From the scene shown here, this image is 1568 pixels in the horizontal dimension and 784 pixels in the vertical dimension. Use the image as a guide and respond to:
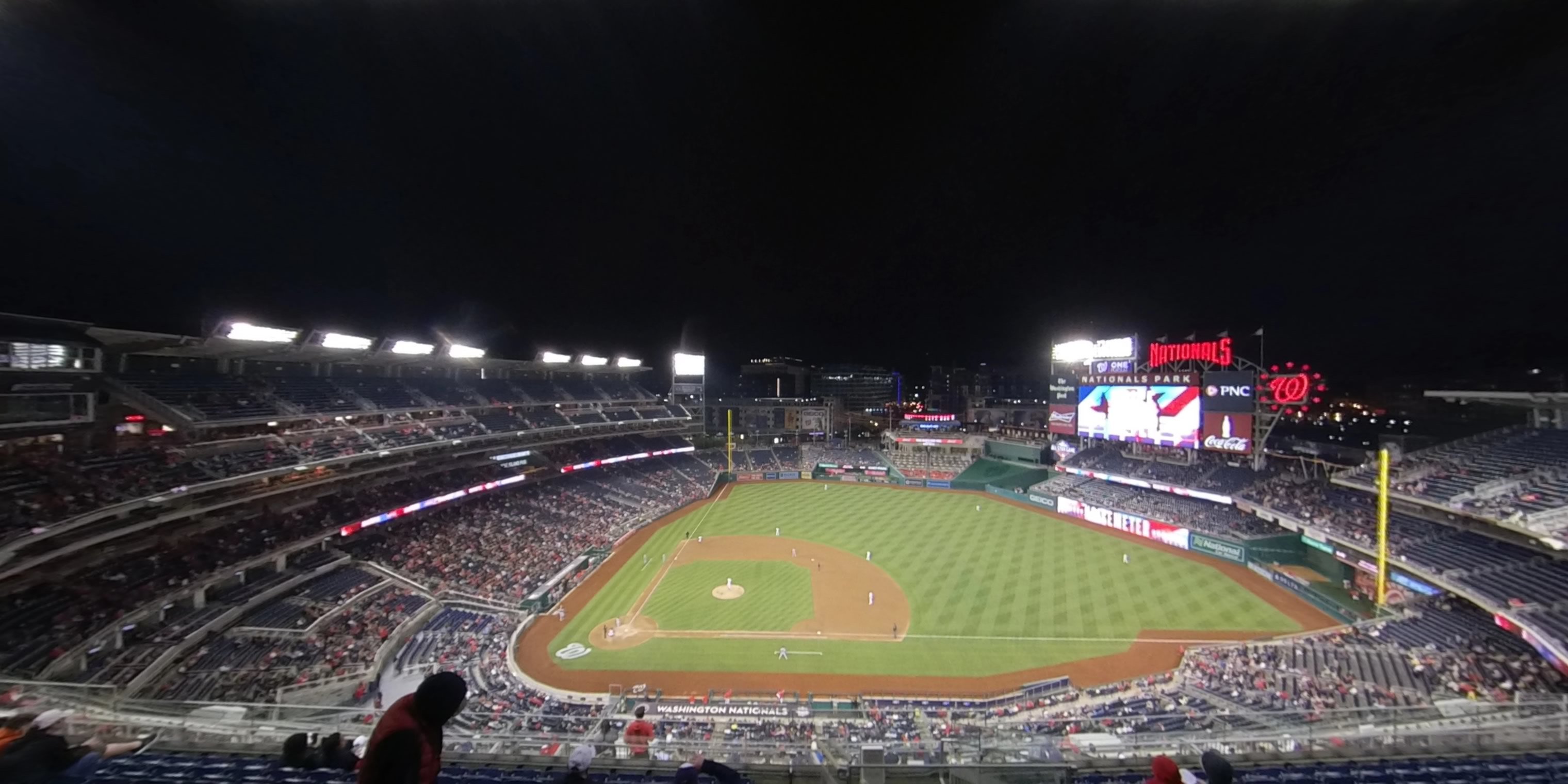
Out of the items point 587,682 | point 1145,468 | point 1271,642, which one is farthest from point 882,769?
point 1145,468

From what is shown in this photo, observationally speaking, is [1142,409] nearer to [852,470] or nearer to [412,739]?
[852,470]

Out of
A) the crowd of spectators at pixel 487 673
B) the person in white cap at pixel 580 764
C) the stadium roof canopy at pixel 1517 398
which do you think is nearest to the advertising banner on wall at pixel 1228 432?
the stadium roof canopy at pixel 1517 398

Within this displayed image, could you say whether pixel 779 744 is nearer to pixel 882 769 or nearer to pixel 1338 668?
pixel 882 769

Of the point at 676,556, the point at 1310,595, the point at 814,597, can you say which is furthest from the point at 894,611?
the point at 1310,595

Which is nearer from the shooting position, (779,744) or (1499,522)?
(779,744)

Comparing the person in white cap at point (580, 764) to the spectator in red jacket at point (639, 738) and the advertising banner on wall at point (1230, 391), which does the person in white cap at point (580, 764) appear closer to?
the spectator in red jacket at point (639, 738)
